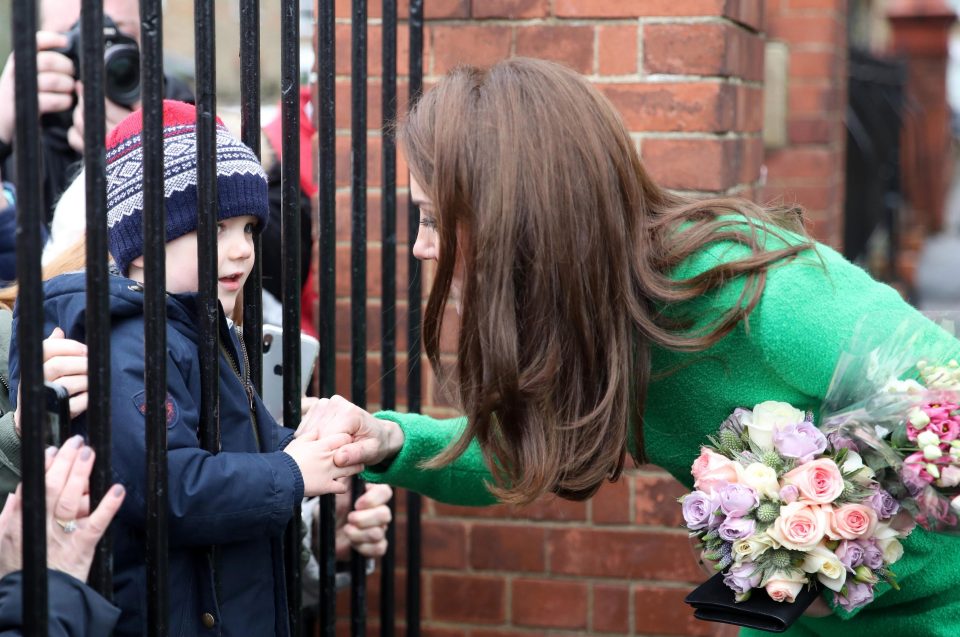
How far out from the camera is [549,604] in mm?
3123

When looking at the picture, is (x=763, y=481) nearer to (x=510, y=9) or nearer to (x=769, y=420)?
(x=769, y=420)

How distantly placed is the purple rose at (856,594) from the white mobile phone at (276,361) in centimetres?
105

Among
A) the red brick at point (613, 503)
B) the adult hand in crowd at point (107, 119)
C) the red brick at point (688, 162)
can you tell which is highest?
the adult hand in crowd at point (107, 119)

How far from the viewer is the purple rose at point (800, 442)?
1.86m

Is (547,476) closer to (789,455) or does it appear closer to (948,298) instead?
(789,455)

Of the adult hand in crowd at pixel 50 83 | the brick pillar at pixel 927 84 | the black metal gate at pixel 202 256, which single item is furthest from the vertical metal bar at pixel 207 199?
the brick pillar at pixel 927 84

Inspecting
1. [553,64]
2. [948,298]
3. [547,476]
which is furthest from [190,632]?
[948,298]

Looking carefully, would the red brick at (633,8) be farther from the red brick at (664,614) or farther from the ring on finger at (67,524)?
the ring on finger at (67,524)

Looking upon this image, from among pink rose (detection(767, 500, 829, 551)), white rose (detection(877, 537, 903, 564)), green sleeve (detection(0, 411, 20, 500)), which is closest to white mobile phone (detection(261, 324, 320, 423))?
green sleeve (detection(0, 411, 20, 500))

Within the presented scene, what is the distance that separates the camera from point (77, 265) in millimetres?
2221

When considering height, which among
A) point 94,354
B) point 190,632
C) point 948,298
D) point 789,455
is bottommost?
point 948,298

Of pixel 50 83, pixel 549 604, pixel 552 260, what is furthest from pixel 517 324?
pixel 50 83

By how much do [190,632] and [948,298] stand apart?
8.34 m

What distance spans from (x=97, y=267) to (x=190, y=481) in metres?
0.39
